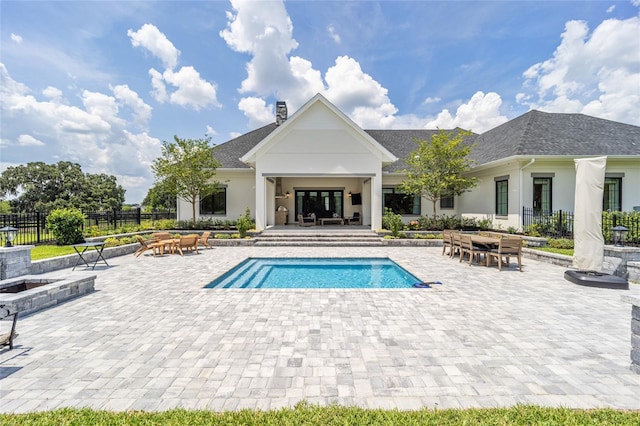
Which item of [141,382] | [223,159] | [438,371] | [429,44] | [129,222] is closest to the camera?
[141,382]

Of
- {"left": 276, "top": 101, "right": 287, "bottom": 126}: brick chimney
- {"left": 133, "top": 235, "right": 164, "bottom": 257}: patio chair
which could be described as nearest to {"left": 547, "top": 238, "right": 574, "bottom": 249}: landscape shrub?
{"left": 133, "top": 235, "right": 164, "bottom": 257}: patio chair

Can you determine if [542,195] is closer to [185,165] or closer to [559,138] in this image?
A: [559,138]

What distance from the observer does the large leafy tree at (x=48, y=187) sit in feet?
127

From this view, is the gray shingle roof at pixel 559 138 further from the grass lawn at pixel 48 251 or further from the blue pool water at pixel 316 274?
the grass lawn at pixel 48 251

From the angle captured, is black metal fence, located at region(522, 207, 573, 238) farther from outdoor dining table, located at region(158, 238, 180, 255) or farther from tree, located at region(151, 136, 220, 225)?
tree, located at region(151, 136, 220, 225)

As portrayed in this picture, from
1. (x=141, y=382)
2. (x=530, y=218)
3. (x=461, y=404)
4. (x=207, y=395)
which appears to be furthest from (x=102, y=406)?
(x=530, y=218)

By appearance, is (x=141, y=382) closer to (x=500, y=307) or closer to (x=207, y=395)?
(x=207, y=395)

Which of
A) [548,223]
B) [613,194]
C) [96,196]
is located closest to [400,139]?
[548,223]

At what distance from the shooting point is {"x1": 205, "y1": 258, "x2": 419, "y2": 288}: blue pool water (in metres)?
7.93

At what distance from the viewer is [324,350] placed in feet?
12.5

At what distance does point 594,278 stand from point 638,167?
40.2 feet

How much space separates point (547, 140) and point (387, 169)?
8.84m

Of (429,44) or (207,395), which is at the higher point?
(429,44)

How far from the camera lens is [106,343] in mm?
4016
